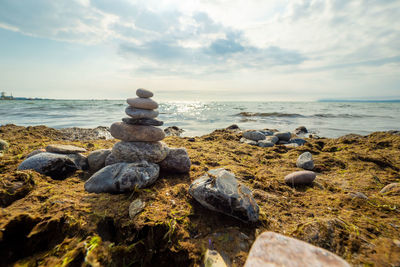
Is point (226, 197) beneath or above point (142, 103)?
beneath

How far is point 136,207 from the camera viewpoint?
7.69 feet

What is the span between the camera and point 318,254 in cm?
142

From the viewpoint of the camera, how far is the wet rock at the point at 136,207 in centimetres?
223

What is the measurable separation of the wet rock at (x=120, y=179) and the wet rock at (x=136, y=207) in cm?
37

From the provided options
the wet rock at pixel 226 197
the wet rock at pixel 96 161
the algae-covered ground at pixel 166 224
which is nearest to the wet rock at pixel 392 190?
the algae-covered ground at pixel 166 224

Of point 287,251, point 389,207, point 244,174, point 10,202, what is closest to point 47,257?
point 10,202

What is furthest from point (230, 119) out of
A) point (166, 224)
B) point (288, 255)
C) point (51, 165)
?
point (288, 255)

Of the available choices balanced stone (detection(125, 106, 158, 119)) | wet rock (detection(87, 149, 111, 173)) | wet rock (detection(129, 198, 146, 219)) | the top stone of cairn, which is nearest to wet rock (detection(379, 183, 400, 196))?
wet rock (detection(129, 198, 146, 219))

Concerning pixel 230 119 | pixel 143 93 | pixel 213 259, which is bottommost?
pixel 230 119

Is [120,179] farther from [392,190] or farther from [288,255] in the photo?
[392,190]

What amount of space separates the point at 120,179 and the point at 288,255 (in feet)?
7.77

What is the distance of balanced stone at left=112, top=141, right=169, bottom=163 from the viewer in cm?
354

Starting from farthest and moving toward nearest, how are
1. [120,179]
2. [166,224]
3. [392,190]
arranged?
[392,190] < [120,179] < [166,224]

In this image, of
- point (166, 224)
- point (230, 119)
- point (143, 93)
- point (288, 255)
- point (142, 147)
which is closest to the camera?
point (288, 255)
